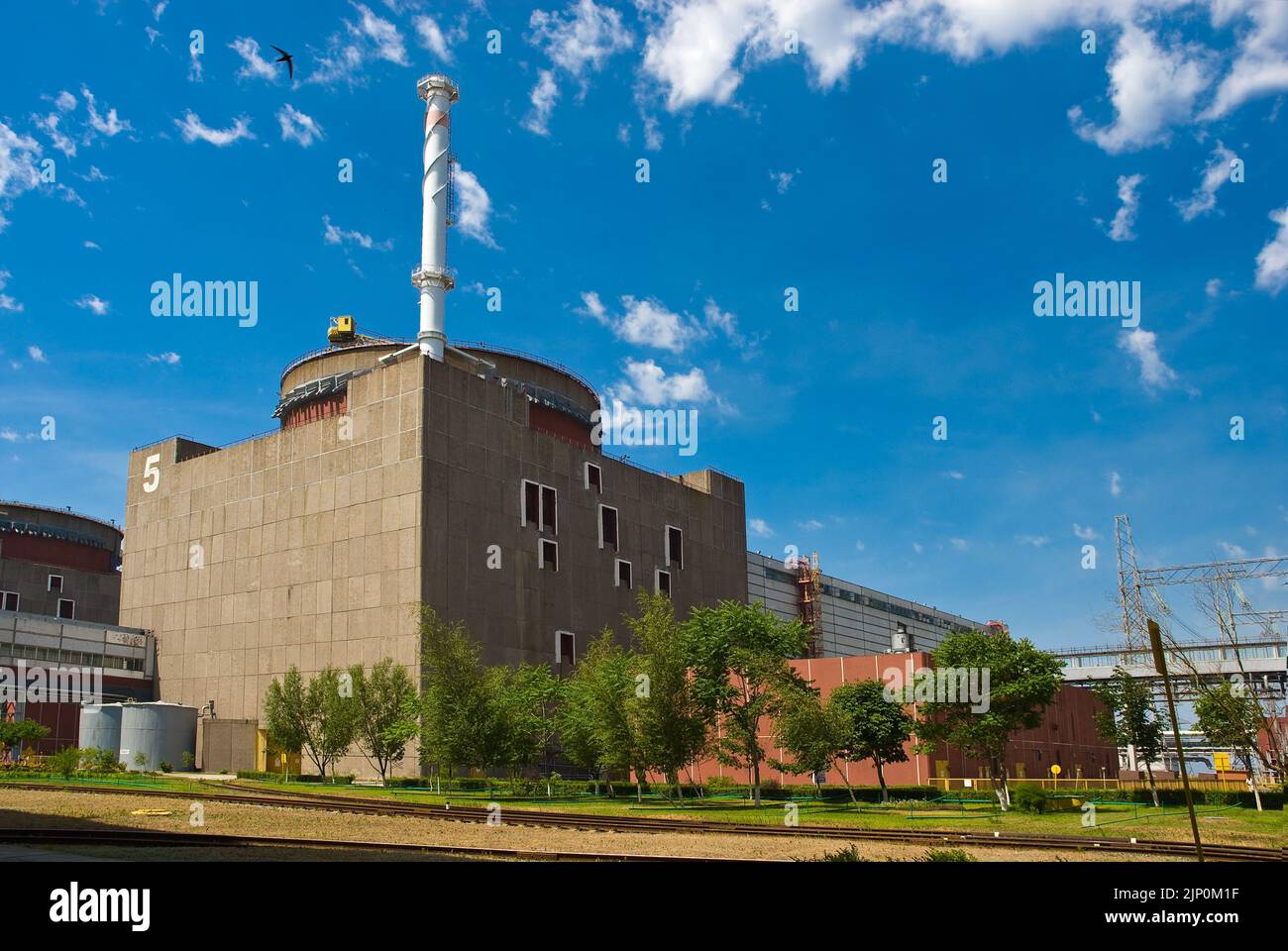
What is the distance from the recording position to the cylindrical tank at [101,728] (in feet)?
226

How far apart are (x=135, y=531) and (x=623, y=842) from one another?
237 ft

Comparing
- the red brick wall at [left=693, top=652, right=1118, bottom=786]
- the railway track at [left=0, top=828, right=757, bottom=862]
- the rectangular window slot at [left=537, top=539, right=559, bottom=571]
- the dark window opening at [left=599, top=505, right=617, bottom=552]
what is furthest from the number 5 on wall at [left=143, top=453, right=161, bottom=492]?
the railway track at [left=0, top=828, right=757, bottom=862]

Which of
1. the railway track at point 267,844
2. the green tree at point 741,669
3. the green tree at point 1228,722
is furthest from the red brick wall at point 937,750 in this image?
the railway track at point 267,844

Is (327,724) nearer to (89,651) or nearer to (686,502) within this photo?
(89,651)

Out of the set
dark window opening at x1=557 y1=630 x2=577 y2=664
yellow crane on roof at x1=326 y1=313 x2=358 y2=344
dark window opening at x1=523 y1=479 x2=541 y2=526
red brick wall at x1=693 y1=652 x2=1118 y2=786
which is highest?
yellow crane on roof at x1=326 y1=313 x2=358 y2=344

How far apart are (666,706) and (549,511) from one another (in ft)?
102

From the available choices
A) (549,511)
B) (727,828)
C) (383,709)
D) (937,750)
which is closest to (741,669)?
(727,828)

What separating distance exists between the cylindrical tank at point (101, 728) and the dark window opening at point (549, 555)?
99.5 feet

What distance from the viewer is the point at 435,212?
259ft

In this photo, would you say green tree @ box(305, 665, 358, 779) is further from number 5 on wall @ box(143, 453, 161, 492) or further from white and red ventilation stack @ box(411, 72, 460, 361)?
number 5 on wall @ box(143, 453, 161, 492)

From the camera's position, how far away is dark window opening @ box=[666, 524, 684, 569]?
87438mm

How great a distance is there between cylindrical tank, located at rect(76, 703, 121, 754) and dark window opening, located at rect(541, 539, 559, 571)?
30341 mm

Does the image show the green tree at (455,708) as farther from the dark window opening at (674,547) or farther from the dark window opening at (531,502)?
the dark window opening at (674,547)
